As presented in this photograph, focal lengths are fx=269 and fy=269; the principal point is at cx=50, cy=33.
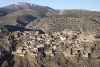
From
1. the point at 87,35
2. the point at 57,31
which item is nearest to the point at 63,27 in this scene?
the point at 57,31

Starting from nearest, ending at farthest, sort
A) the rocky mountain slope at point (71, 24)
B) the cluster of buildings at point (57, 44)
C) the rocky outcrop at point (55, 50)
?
the rocky outcrop at point (55, 50) < the cluster of buildings at point (57, 44) < the rocky mountain slope at point (71, 24)

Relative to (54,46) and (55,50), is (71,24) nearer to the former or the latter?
(54,46)

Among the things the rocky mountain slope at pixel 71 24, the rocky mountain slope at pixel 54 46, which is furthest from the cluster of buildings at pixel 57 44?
the rocky mountain slope at pixel 71 24

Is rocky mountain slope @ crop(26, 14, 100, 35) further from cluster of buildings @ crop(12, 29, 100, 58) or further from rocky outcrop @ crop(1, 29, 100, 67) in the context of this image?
rocky outcrop @ crop(1, 29, 100, 67)

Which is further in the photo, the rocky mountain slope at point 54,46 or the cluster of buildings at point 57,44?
the cluster of buildings at point 57,44

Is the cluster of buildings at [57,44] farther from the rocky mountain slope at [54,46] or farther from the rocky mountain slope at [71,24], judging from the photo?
the rocky mountain slope at [71,24]

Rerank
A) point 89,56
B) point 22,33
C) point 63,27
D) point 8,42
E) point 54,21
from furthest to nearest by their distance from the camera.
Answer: point 54,21 < point 63,27 < point 22,33 < point 8,42 < point 89,56

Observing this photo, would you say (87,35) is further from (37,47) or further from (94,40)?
(37,47)

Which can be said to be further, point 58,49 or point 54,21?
point 54,21
